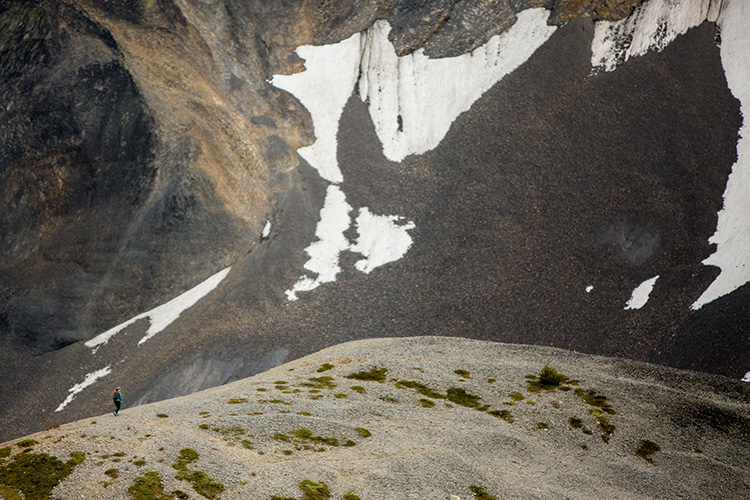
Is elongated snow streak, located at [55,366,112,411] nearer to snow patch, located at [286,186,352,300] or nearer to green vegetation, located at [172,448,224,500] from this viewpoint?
snow patch, located at [286,186,352,300]

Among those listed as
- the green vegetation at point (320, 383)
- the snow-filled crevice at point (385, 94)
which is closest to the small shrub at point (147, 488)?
the green vegetation at point (320, 383)

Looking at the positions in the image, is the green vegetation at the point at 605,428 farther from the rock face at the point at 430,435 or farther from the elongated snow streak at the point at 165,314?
the elongated snow streak at the point at 165,314

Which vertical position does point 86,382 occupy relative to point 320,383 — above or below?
below

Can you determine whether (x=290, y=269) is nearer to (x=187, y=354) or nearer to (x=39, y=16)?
(x=187, y=354)

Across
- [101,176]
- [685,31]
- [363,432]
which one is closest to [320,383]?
[363,432]

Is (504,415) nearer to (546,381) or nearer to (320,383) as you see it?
(546,381)

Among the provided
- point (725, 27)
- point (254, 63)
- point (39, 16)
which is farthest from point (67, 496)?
point (725, 27)

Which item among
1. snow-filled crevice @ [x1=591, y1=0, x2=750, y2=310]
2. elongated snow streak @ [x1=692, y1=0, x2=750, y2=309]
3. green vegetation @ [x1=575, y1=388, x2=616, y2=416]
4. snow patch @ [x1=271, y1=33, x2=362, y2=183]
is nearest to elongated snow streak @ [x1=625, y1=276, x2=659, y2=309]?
elongated snow streak @ [x1=692, y1=0, x2=750, y2=309]
